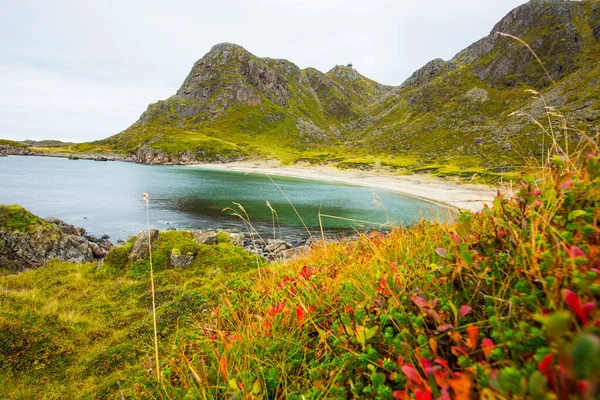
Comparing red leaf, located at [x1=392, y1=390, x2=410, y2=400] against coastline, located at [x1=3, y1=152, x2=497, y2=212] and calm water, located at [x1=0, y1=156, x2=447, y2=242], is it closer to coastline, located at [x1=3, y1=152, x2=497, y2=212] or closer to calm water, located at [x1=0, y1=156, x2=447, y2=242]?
coastline, located at [x1=3, y1=152, x2=497, y2=212]

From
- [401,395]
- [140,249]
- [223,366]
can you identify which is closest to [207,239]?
[140,249]

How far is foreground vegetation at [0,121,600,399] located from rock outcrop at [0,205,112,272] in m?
8.36

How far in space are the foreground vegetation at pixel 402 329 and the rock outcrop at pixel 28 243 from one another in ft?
27.4

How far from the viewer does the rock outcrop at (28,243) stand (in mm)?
12071

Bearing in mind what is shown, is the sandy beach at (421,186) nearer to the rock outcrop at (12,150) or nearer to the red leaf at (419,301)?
the red leaf at (419,301)

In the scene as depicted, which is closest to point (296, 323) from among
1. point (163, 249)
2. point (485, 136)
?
point (163, 249)

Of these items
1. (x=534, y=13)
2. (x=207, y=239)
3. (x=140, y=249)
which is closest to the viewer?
(x=140, y=249)

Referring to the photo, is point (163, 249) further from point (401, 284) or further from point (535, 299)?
point (535, 299)

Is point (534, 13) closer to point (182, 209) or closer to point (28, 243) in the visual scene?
point (182, 209)

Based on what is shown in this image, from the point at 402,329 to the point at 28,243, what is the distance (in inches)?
663

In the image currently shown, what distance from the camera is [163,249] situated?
10344mm

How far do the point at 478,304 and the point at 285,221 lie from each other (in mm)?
31714

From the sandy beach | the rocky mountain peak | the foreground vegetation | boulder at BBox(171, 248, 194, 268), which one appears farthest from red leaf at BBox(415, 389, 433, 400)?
the rocky mountain peak

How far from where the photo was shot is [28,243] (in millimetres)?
12680
